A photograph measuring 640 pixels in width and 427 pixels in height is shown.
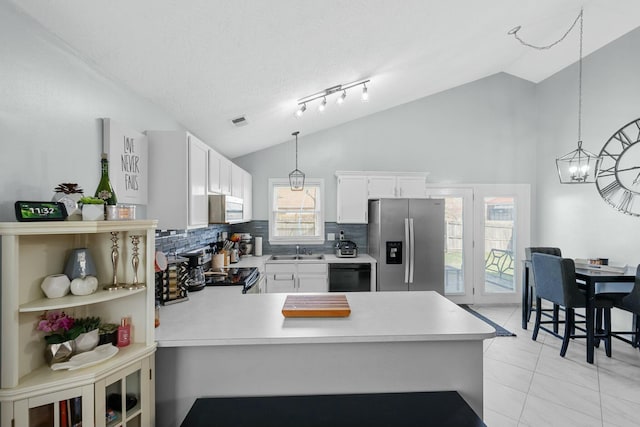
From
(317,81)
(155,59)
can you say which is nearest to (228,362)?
(155,59)

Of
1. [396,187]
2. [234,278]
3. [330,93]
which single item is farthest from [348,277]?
[330,93]

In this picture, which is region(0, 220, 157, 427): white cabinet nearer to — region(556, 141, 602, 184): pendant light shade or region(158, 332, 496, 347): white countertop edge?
region(158, 332, 496, 347): white countertop edge

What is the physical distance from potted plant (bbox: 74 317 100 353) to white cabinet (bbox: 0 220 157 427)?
106 millimetres

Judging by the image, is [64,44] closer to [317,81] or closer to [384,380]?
[317,81]

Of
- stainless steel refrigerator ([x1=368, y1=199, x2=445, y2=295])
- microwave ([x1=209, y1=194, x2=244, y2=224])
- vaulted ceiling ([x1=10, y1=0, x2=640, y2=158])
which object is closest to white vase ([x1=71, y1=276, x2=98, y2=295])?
vaulted ceiling ([x1=10, y1=0, x2=640, y2=158])

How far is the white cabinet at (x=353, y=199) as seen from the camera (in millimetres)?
4855

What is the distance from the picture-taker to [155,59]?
1920 millimetres

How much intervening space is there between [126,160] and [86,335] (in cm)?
107

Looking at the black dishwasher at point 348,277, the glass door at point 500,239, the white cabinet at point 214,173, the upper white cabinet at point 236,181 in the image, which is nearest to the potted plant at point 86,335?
the white cabinet at point 214,173

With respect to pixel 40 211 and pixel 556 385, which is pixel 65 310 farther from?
pixel 556 385

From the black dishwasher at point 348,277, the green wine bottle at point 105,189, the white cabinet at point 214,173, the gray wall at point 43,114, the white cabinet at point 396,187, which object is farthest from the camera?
the white cabinet at point 396,187

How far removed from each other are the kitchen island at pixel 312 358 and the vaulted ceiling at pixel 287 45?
1.52m

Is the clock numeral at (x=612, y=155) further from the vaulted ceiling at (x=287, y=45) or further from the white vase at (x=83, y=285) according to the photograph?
the white vase at (x=83, y=285)

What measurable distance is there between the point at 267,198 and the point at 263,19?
343 centimetres
